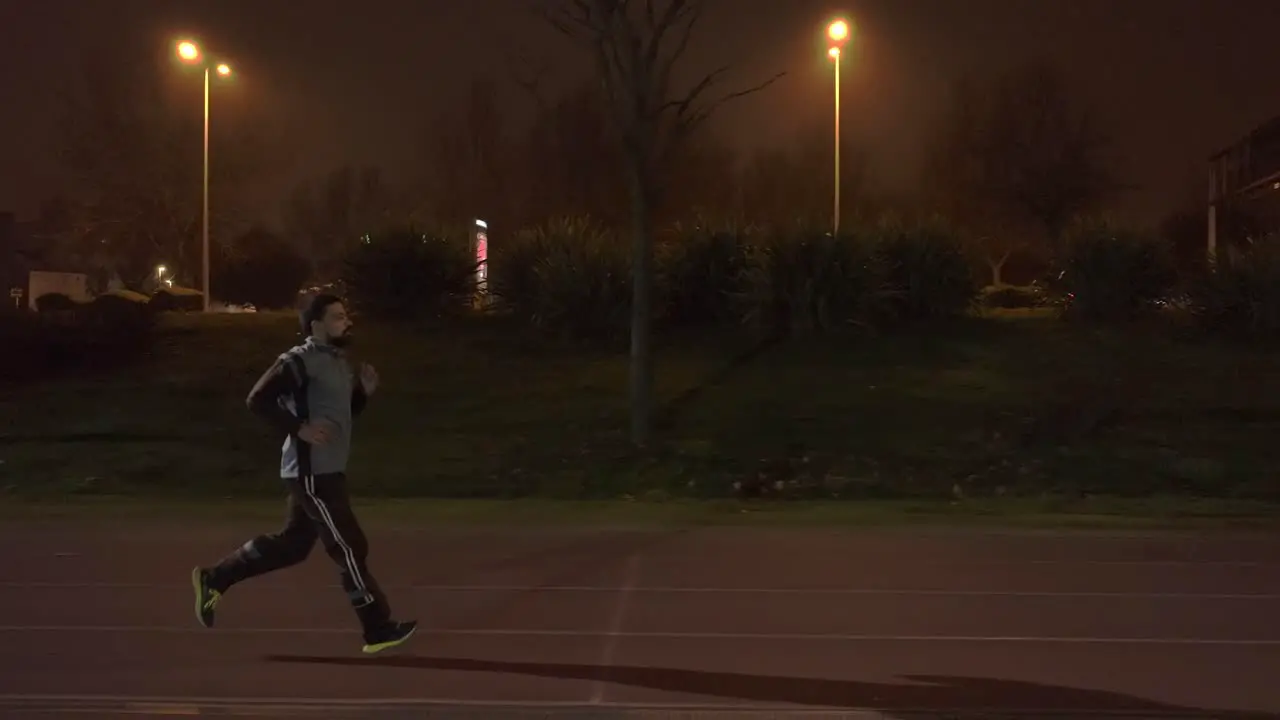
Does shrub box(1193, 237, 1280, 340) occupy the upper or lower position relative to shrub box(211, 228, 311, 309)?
lower

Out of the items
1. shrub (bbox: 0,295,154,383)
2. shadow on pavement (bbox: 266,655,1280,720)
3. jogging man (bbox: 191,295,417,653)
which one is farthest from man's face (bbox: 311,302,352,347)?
shrub (bbox: 0,295,154,383)

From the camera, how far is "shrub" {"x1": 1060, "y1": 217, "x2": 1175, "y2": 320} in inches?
1048

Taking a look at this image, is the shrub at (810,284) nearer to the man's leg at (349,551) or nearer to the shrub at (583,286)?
the shrub at (583,286)

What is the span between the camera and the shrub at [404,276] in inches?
1094

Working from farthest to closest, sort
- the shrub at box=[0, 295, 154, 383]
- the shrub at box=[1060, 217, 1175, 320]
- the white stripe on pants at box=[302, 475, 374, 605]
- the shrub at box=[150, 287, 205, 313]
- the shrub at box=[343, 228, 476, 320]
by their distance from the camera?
1. the shrub at box=[150, 287, 205, 313]
2. the shrub at box=[343, 228, 476, 320]
3. the shrub at box=[1060, 217, 1175, 320]
4. the shrub at box=[0, 295, 154, 383]
5. the white stripe on pants at box=[302, 475, 374, 605]

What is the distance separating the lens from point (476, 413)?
70.9 feet

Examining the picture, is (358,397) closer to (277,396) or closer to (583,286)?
(277,396)

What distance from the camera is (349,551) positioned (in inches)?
306

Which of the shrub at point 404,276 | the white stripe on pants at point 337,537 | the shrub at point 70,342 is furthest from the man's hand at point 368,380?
the shrub at point 404,276

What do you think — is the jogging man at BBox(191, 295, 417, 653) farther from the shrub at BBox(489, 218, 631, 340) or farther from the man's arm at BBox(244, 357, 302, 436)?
the shrub at BBox(489, 218, 631, 340)

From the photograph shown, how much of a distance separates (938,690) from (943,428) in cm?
1325

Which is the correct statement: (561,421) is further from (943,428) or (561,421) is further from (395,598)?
(395,598)

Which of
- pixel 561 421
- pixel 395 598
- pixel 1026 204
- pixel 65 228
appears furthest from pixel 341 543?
pixel 65 228

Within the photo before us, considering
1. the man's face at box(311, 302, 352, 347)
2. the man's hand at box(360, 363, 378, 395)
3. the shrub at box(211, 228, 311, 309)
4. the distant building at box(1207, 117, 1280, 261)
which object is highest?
the distant building at box(1207, 117, 1280, 261)
